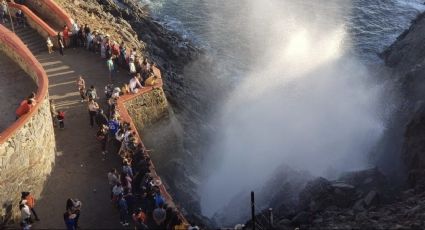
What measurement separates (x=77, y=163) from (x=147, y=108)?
516 centimetres

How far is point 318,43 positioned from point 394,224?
86.2 ft

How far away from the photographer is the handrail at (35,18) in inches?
1033

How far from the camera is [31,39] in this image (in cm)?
2684

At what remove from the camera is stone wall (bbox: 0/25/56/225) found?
16812 mm

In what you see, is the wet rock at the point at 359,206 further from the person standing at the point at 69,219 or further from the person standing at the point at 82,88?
the person standing at the point at 82,88

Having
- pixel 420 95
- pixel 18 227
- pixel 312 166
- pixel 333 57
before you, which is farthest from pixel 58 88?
pixel 333 57

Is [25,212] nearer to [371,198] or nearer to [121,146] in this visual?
[121,146]

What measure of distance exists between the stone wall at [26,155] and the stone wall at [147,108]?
4.20 metres

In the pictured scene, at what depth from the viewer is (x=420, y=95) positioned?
91.9ft

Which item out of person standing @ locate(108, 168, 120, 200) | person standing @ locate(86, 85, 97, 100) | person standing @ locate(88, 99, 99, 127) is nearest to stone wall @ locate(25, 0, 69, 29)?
person standing @ locate(86, 85, 97, 100)

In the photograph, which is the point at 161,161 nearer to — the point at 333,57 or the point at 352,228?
the point at 352,228

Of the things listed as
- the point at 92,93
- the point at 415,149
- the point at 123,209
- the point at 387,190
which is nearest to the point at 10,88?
the point at 92,93

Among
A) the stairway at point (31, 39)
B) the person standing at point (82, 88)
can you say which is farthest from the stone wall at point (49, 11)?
the person standing at point (82, 88)

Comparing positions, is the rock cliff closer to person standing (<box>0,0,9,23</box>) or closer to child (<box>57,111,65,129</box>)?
child (<box>57,111,65,129</box>)
